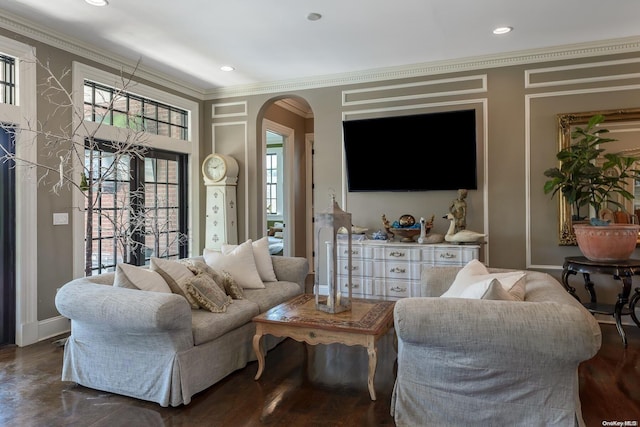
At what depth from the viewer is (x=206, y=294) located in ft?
9.71

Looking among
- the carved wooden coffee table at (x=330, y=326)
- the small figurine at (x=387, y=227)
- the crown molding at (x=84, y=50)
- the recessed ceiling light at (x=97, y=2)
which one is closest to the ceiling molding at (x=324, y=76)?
the crown molding at (x=84, y=50)

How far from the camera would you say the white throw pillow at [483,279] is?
7.86 ft

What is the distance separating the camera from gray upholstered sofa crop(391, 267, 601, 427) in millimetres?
1862

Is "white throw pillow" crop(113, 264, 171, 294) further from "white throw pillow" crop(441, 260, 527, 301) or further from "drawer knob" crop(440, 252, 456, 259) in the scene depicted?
"drawer knob" crop(440, 252, 456, 259)

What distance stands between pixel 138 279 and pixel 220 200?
2.79 meters

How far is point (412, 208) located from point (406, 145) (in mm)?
735

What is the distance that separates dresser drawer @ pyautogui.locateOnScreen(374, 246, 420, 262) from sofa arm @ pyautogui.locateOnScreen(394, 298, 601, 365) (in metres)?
2.26

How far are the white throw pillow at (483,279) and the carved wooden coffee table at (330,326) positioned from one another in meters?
0.50

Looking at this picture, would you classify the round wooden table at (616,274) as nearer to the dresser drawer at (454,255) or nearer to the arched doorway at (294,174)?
the dresser drawer at (454,255)

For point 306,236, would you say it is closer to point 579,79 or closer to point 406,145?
point 406,145

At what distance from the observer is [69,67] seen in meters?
3.97

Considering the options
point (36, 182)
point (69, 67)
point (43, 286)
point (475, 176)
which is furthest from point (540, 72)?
point (43, 286)

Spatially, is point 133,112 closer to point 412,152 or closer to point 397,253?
point 412,152

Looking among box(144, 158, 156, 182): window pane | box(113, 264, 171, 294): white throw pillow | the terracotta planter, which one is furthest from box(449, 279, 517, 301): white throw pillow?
box(144, 158, 156, 182): window pane
